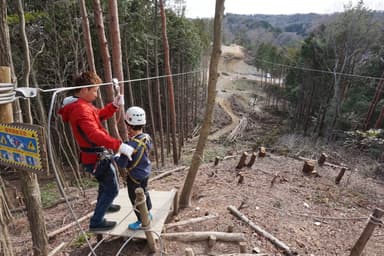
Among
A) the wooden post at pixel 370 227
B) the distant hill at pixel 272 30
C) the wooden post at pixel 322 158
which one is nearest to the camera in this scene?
the wooden post at pixel 370 227

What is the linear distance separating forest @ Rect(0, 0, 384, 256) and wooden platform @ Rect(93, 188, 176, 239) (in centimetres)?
28

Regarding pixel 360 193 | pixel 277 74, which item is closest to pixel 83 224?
pixel 360 193

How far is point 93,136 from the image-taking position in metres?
1.98

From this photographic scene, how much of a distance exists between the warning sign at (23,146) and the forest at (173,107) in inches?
3.2

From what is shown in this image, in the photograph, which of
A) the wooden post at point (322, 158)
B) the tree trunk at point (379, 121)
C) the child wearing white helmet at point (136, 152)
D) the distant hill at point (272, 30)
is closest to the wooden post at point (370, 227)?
the child wearing white helmet at point (136, 152)

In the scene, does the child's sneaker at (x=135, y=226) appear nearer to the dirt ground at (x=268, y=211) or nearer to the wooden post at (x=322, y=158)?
the dirt ground at (x=268, y=211)

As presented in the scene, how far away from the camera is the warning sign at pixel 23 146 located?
1.24m

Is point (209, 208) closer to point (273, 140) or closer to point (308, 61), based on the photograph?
point (273, 140)

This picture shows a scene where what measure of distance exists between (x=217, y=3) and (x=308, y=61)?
17661mm

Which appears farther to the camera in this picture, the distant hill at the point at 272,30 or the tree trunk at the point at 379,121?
the distant hill at the point at 272,30

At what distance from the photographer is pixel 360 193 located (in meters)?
5.41

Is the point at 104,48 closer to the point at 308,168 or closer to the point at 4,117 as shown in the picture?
the point at 4,117

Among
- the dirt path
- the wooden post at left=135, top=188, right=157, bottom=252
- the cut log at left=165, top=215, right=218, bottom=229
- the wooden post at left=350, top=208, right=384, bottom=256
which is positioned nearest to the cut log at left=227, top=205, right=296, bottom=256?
the cut log at left=165, top=215, right=218, bottom=229

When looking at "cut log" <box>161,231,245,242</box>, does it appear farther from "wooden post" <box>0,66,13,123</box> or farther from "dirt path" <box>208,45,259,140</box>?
"dirt path" <box>208,45,259,140</box>
